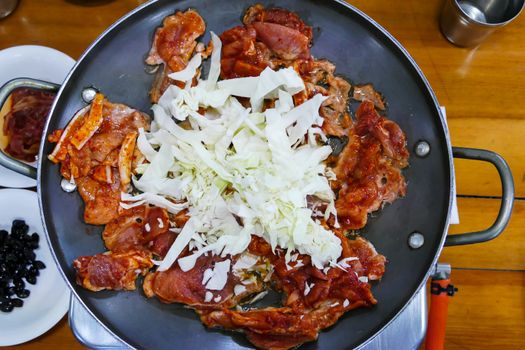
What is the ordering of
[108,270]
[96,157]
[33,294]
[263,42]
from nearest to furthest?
1. [108,270]
2. [96,157]
3. [263,42]
4. [33,294]

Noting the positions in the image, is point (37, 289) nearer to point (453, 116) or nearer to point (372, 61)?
point (372, 61)

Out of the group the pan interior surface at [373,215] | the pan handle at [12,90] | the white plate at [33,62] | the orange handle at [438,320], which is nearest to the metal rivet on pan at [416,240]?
the pan interior surface at [373,215]

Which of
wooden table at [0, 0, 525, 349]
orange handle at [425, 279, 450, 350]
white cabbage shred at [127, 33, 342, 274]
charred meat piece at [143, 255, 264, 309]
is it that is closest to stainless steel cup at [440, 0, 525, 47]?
wooden table at [0, 0, 525, 349]

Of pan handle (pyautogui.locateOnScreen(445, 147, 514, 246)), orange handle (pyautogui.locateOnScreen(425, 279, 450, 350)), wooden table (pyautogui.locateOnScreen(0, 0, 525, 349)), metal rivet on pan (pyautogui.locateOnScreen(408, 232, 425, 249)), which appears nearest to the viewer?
pan handle (pyautogui.locateOnScreen(445, 147, 514, 246))

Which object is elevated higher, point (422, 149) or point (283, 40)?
point (283, 40)

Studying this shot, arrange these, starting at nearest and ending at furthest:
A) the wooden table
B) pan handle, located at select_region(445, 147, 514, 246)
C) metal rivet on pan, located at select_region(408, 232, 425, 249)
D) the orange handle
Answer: pan handle, located at select_region(445, 147, 514, 246) < metal rivet on pan, located at select_region(408, 232, 425, 249) < the orange handle < the wooden table

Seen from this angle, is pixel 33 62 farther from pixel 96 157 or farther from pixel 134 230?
pixel 134 230

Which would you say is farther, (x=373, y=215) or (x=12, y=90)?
(x=373, y=215)

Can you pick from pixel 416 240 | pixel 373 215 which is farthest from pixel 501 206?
pixel 373 215

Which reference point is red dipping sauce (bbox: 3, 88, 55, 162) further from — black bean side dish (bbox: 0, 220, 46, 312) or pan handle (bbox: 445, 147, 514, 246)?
pan handle (bbox: 445, 147, 514, 246)
